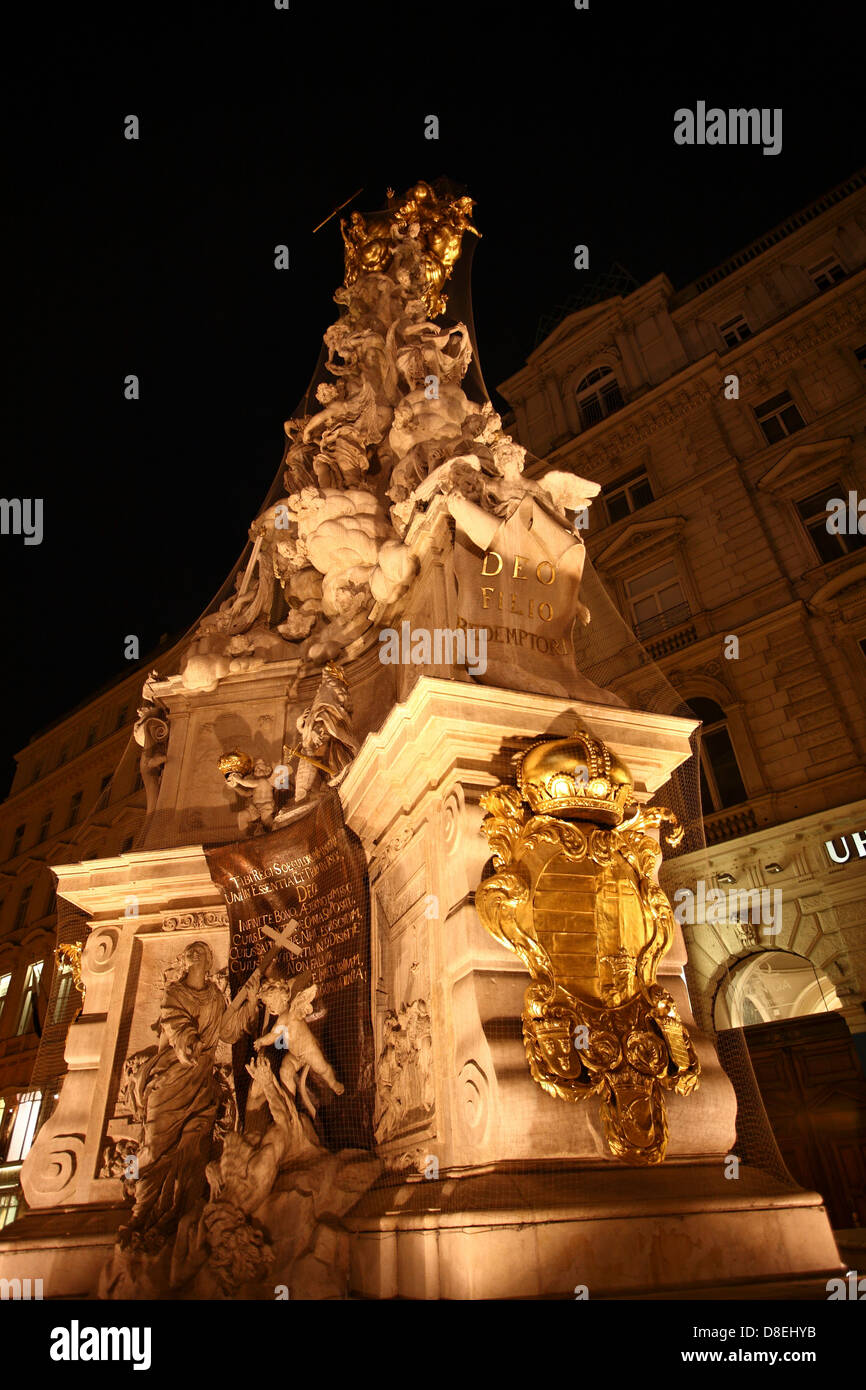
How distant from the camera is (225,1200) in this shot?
4.69m

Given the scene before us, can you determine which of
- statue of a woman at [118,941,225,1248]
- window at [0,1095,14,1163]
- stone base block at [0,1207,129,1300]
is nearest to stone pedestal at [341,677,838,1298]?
statue of a woman at [118,941,225,1248]

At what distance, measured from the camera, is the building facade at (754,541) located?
15148 millimetres

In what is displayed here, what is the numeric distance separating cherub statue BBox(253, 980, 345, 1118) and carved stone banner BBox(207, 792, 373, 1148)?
0.39 feet

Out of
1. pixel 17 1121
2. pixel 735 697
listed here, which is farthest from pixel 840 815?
pixel 17 1121

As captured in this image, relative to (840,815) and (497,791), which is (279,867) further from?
(840,815)

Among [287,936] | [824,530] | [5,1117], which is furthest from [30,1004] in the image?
[824,530]

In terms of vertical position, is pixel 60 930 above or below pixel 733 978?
below

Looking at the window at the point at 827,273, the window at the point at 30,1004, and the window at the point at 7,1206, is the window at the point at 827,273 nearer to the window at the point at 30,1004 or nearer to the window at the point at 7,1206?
the window at the point at 30,1004

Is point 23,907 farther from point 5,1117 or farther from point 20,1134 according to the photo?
point 20,1134

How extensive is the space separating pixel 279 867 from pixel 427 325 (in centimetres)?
620

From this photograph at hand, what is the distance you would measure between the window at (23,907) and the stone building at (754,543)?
2372 cm

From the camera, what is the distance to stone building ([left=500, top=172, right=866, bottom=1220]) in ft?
49.6

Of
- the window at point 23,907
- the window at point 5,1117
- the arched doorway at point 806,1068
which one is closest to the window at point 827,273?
the arched doorway at point 806,1068
